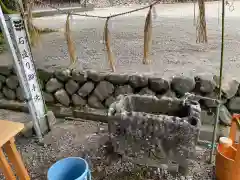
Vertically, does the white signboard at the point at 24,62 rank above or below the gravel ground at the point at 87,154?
above

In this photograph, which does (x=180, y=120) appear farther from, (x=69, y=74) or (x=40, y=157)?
(x=69, y=74)

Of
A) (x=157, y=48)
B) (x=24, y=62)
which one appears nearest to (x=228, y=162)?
(x=24, y=62)

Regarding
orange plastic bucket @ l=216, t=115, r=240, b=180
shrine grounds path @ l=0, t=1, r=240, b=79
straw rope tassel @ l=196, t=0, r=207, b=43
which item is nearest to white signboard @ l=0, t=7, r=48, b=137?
shrine grounds path @ l=0, t=1, r=240, b=79

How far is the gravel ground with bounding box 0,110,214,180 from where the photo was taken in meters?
2.12

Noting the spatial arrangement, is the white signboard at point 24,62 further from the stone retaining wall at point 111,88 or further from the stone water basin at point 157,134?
the stone water basin at point 157,134

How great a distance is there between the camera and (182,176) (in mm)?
2061

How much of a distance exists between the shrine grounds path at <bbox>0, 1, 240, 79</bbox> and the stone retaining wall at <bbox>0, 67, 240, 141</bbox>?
0.20 meters

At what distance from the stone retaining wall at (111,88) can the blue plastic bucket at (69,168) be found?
1.15 meters

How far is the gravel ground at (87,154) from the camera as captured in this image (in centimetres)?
212

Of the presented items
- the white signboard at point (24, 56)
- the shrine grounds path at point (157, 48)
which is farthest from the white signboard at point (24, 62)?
the shrine grounds path at point (157, 48)

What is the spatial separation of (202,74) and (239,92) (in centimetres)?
43

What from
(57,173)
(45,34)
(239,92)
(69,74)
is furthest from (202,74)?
(45,34)

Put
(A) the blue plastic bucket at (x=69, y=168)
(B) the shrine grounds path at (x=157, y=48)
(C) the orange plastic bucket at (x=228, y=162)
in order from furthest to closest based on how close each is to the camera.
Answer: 1. (B) the shrine grounds path at (x=157, y=48)
2. (A) the blue plastic bucket at (x=69, y=168)
3. (C) the orange plastic bucket at (x=228, y=162)

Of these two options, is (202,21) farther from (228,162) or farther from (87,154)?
(87,154)
